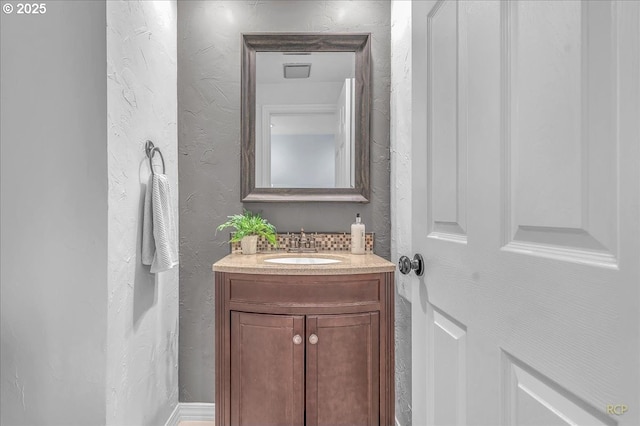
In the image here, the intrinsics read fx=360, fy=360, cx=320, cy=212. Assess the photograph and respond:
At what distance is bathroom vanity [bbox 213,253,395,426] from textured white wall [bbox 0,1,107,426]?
0.46 m

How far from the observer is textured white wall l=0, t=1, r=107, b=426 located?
1195mm

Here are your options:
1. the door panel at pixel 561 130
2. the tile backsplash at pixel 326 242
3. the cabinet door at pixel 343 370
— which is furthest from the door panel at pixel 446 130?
the tile backsplash at pixel 326 242

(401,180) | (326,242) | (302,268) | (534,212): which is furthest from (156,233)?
(534,212)

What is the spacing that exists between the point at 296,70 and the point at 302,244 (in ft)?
3.07

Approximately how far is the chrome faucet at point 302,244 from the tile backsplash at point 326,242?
0.06 ft

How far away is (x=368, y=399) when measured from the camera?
1.46 m

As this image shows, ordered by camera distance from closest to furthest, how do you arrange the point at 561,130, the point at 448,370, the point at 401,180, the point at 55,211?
the point at 561,130 < the point at 448,370 < the point at 55,211 < the point at 401,180

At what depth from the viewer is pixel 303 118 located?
1959 millimetres

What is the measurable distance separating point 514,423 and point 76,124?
1432 millimetres

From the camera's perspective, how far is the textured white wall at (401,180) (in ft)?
5.20

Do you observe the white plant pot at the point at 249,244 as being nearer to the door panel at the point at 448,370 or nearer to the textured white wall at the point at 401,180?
the textured white wall at the point at 401,180

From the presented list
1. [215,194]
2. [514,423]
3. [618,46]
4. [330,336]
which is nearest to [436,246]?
[514,423]

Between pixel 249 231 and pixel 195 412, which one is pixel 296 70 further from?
pixel 195 412

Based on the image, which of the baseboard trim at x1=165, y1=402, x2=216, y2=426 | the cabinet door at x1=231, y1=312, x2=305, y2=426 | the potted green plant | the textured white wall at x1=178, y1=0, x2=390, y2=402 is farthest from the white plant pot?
the baseboard trim at x1=165, y1=402, x2=216, y2=426
